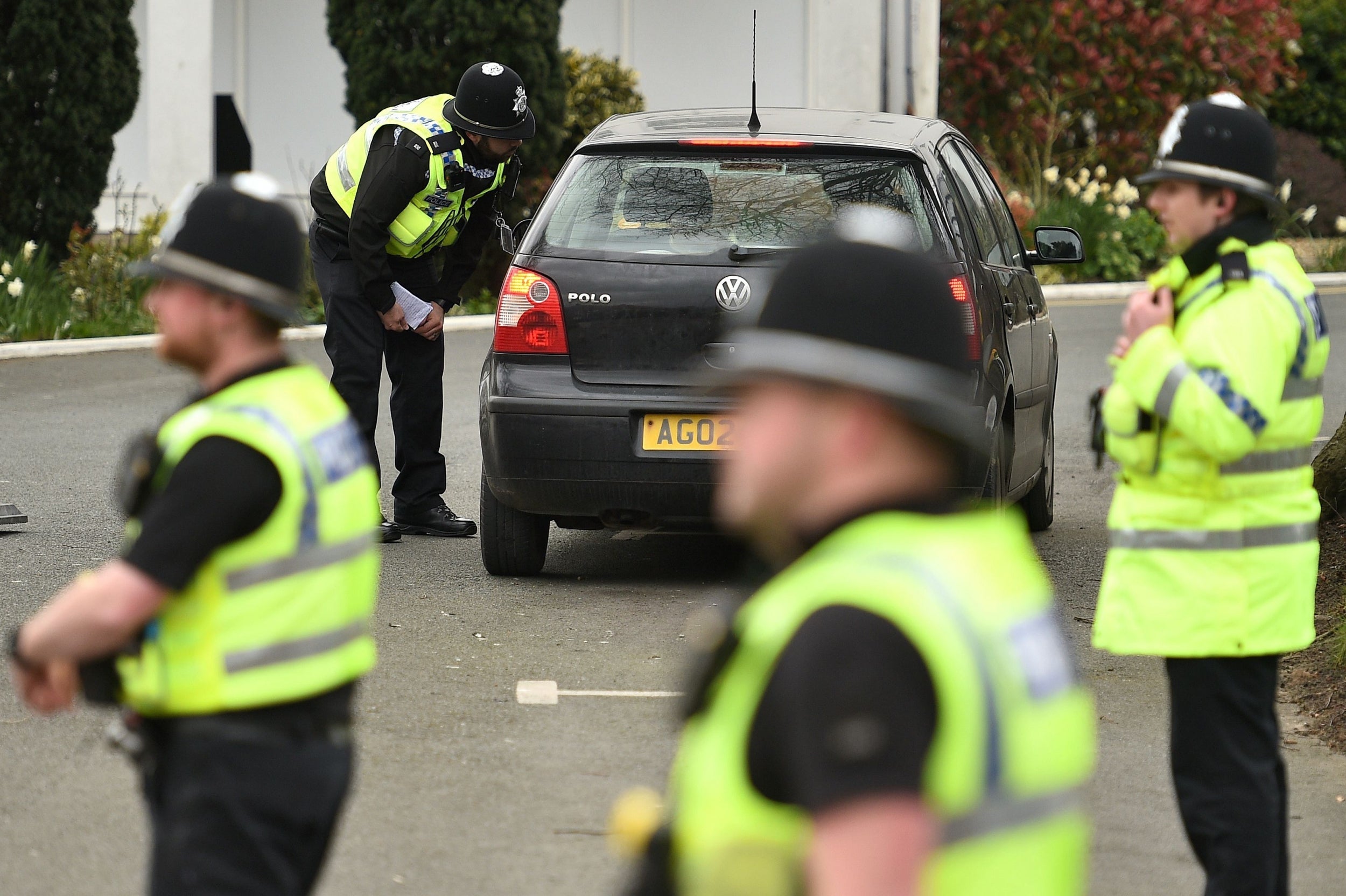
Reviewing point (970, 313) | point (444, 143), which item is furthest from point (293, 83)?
point (970, 313)

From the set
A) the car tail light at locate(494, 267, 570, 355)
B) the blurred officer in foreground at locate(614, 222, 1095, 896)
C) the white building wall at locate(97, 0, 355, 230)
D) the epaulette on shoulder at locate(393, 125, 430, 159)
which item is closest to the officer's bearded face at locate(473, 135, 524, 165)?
the epaulette on shoulder at locate(393, 125, 430, 159)

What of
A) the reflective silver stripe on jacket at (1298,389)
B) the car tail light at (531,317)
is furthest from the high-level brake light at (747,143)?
the reflective silver stripe on jacket at (1298,389)

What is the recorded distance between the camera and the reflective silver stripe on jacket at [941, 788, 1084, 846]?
5.06ft

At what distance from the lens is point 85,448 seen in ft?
32.8

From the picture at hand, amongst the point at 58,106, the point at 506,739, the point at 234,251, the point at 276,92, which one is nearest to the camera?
the point at 234,251

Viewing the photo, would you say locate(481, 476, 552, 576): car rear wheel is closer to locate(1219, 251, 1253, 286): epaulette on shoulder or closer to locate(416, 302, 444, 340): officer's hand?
locate(416, 302, 444, 340): officer's hand

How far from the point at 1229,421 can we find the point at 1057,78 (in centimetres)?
1903

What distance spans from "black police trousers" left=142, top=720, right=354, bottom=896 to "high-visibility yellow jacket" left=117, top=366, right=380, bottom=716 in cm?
6

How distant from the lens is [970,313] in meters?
6.27

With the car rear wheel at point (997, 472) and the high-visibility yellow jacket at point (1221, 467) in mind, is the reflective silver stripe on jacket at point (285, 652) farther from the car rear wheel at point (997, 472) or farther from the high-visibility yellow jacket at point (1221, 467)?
the car rear wheel at point (997, 472)

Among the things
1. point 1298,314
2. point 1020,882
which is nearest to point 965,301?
point 1298,314

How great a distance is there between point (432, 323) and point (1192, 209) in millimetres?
4523

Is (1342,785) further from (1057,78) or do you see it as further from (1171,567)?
(1057,78)

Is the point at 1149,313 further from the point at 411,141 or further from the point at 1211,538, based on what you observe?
the point at 411,141
